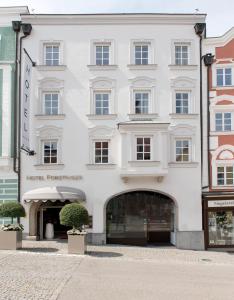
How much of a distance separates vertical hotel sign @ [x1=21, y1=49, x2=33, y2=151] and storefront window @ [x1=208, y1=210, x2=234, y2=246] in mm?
11178

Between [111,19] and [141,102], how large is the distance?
5266 millimetres

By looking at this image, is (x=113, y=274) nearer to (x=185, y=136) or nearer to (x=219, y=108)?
(x=185, y=136)

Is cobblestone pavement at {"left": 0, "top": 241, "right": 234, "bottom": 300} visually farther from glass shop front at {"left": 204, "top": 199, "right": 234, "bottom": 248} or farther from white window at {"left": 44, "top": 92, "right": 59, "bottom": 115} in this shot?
white window at {"left": 44, "top": 92, "right": 59, "bottom": 115}

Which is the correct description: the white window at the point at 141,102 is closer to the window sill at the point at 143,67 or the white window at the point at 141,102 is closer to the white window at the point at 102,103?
the window sill at the point at 143,67

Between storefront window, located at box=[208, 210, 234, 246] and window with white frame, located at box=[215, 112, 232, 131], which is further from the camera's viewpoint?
window with white frame, located at box=[215, 112, 232, 131]

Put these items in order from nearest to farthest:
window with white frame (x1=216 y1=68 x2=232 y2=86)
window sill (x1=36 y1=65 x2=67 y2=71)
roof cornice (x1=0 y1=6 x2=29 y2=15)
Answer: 1. window sill (x1=36 y1=65 x2=67 y2=71)
2. window with white frame (x1=216 y1=68 x2=232 y2=86)
3. roof cornice (x1=0 y1=6 x2=29 y2=15)

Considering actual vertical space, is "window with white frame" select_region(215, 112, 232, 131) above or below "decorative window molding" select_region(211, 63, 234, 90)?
below

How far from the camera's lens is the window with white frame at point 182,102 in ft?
93.0

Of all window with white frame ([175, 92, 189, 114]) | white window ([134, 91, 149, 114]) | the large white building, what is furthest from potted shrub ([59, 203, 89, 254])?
window with white frame ([175, 92, 189, 114])

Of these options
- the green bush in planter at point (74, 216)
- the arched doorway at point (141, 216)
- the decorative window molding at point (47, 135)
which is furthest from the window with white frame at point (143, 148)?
the green bush in planter at point (74, 216)

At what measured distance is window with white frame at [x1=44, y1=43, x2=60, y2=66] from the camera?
2872cm

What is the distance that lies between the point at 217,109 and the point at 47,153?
10.2m

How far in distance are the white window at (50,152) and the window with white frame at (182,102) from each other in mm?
7440

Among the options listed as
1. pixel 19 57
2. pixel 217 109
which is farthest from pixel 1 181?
pixel 217 109
